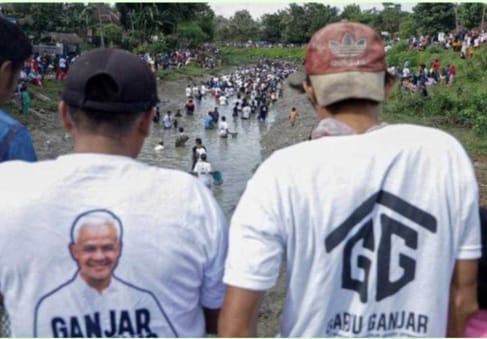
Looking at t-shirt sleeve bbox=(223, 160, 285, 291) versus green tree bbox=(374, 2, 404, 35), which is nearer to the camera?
t-shirt sleeve bbox=(223, 160, 285, 291)

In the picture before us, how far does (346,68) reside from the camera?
1.60 metres

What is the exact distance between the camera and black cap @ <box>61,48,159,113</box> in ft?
5.05

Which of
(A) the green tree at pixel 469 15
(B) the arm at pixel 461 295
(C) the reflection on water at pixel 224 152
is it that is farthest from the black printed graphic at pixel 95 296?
(A) the green tree at pixel 469 15

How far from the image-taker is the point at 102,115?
1559 mm

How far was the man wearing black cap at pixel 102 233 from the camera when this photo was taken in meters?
1.50

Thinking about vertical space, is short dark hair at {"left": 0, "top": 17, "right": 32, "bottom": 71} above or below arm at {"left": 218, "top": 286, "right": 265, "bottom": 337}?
above

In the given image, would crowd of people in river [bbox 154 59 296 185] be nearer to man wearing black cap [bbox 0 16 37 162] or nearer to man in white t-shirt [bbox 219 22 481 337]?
man wearing black cap [bbox 0 16 37 162]

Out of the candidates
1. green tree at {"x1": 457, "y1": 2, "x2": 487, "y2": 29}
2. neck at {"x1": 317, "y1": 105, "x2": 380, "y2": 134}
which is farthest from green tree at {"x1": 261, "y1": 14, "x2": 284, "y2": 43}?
neck at {"x1": 317, "y1": 105, "x2": 380, "y2": 134}

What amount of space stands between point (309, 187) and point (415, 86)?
21.8 meters

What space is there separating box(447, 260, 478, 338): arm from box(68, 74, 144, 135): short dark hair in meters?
0.89

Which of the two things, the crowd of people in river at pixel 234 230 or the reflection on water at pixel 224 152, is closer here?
the crowd of people in river at pixel 234 230

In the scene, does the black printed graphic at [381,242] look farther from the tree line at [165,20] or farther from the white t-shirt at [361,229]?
the tree line at [165,20]

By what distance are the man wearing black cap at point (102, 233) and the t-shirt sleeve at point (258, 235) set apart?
9 cm

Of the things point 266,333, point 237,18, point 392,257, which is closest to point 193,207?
point 392,257
